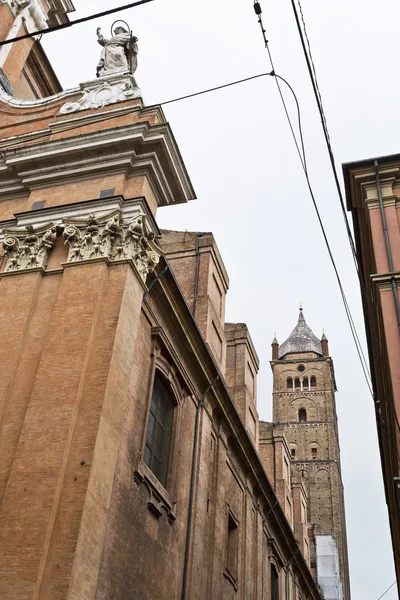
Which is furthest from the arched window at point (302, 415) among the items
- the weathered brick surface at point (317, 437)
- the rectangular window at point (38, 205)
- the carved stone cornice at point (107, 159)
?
the rectangular window at point (38, 205)

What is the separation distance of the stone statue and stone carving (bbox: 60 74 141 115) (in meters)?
0.32

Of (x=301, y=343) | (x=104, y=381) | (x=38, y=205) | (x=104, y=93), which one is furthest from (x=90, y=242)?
(x=301, y=343)

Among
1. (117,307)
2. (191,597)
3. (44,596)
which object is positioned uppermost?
(117,307)

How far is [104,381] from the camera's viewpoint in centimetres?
932

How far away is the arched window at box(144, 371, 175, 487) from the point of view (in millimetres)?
12105

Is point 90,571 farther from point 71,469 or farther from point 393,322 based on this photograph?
point 393,322

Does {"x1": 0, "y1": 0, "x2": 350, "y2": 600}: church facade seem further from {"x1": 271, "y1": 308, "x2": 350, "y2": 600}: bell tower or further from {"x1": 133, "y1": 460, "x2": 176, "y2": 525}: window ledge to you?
{"x1": 271, "y1": 308, "x2": 350, "y2": 600}: bell tower

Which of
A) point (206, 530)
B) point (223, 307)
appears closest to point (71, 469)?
point (206, 530)

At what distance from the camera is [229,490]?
17.4 m

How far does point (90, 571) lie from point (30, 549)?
82cm

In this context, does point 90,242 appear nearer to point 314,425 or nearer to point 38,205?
point 38,205

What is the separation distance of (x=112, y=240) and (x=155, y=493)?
462 centimetres

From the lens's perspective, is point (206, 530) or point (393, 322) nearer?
point (393, 322)

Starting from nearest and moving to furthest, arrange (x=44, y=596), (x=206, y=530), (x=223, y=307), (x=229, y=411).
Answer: (x=44, y=596) → (x=206, y=530) → (x=229, y=411) → (x=223, y=307)
